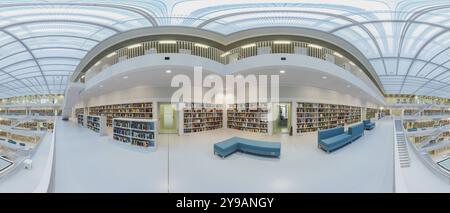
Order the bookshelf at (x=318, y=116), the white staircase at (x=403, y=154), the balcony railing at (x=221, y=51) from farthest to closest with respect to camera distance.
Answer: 1. the bookshelf at (x=318, y=116)
2. the white staircase at (x=403, y=154)
3. the balcony railing at (x=221, y=51)

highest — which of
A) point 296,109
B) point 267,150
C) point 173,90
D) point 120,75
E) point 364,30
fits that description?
point 364,30

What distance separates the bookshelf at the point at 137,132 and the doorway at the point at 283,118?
370 centimetres

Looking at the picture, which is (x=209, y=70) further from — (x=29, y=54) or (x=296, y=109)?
(x=29, y=54)

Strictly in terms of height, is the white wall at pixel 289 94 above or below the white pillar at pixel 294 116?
above

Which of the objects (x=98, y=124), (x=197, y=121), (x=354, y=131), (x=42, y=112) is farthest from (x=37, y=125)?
(x=354, y=131)

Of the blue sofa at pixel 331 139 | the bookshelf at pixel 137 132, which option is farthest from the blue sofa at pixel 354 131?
the bookshelf at pixel 137 132

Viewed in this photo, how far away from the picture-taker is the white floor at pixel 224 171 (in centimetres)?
221

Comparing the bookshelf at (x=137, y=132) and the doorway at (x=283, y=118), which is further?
the doorway at (x=283, y=118)

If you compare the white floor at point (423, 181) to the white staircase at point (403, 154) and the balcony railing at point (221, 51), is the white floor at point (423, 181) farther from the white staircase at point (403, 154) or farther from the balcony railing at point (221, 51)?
the balcony railing at point (221, 51)

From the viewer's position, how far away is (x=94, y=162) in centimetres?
344

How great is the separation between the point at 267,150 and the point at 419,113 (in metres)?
18.7

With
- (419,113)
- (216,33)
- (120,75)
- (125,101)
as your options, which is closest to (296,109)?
(216,33)

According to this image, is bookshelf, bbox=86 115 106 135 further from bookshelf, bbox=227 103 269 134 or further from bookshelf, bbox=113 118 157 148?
bookshelf, bbox=227 103 269 134

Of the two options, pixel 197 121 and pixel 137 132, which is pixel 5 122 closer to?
pixel 137 132
